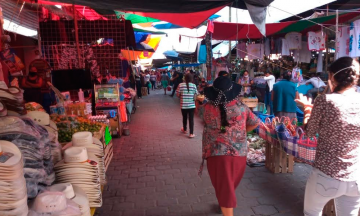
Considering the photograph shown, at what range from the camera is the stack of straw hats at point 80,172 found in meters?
2.51

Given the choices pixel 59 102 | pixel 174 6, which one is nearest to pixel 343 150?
Result: pixel 174 6

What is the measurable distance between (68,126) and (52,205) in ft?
7.95

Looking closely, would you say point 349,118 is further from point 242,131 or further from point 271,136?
point 271,136

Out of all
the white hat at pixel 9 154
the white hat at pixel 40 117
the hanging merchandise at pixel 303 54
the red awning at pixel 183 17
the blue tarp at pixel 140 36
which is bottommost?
the white hat at pixel 9 154

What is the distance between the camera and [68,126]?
4.09 metres

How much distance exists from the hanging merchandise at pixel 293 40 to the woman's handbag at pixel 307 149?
607 centimetres

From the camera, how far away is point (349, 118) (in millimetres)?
2043

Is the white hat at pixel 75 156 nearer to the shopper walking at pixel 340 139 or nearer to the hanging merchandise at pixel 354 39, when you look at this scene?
the shopper walking at pixel 340 139

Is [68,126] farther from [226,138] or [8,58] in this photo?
[226,138]

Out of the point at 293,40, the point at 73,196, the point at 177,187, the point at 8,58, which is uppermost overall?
the point at 293,40

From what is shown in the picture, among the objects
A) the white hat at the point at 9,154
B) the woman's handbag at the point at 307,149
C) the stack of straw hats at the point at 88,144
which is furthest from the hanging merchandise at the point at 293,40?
the white hat at the point at 9,154

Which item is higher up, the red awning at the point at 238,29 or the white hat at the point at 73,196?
the red awning at the point at 238,29

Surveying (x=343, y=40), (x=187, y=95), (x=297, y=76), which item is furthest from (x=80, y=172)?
(x=297, y=76)

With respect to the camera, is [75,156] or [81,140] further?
[81,140]
